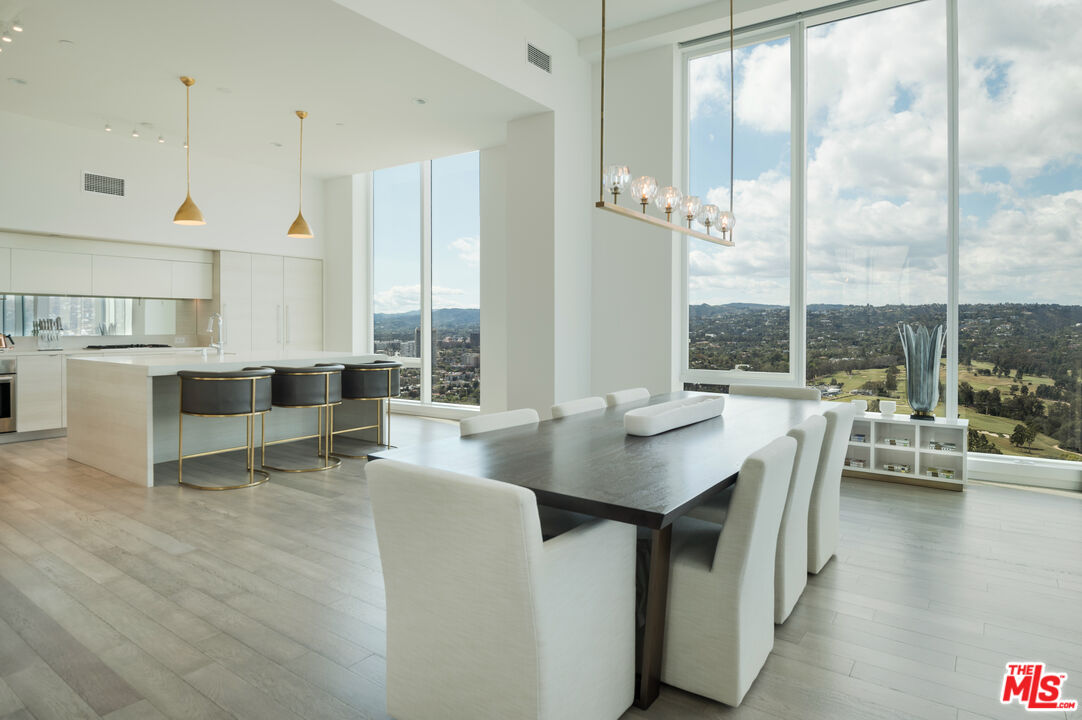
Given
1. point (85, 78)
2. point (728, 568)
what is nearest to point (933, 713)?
point (728, 568)

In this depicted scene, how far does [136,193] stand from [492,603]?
7.28 metres

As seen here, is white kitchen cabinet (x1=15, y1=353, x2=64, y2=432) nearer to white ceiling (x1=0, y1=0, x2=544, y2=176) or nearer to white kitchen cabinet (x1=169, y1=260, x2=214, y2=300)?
white kitchen cabinet (x1=169, y1=260, x2=214, y2=300)

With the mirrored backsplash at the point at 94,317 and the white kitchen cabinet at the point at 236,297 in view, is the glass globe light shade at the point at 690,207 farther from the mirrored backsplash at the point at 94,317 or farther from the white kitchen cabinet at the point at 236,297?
the mirrored backsplash at the point at 94,317

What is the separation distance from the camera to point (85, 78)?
202 inches

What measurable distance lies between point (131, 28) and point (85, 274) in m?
3.50

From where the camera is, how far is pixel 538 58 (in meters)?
5.59

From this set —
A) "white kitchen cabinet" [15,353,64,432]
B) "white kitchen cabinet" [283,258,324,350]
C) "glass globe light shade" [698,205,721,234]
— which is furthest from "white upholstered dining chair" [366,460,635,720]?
"white kitchen cabinet" [283,258,324,350]

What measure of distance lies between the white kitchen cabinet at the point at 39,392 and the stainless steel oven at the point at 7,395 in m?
0.04

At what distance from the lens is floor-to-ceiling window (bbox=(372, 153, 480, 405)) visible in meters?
7.71

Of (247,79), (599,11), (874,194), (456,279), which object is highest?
(599,11)

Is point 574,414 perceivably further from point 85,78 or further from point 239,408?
point 85,78

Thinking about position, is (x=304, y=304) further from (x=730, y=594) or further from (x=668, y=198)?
(x=730, y=594)

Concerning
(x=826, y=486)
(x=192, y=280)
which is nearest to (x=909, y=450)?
(x=826, y=486)

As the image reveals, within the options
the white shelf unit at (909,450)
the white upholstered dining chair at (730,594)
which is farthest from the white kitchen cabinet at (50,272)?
the white shelf unit at (909,450)
